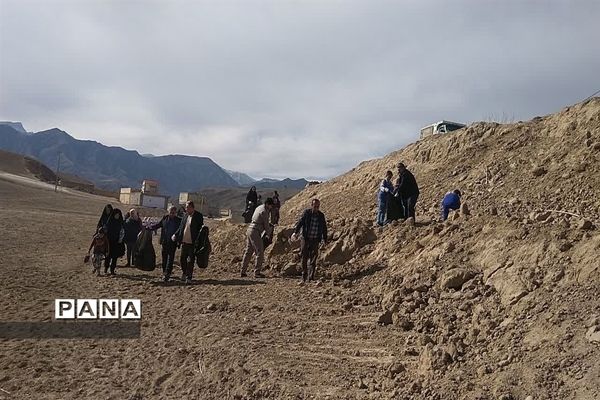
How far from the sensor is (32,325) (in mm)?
7078

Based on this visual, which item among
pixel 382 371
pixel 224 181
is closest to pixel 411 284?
pixel 382 371

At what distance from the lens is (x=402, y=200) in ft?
33.4

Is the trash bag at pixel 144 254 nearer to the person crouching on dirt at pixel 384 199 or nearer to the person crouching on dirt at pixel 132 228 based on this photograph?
the person crouching on dirt at pixel 132 228

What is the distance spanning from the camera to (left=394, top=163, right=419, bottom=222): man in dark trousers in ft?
32.8

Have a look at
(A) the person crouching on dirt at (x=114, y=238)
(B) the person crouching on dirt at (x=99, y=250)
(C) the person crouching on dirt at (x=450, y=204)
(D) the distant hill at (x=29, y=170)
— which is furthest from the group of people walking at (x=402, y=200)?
(D) the distant hill at (x=29, y=170)

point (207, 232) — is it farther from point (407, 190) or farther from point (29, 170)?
point (29, 170)

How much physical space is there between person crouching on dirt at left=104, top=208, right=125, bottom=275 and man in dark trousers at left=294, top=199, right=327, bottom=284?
385 cm

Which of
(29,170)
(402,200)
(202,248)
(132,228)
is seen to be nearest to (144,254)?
(132,228)

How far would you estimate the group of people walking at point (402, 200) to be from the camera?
10023 millimetres

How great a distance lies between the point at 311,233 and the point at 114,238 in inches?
162

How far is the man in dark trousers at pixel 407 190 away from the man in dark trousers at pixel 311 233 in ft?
6.67

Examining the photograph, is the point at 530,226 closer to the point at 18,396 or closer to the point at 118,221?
the point at 18,396

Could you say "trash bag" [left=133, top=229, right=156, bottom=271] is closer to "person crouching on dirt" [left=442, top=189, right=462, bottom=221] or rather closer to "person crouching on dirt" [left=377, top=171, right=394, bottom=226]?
"person crouching on dirt" [left=377, top=171, right=394, bottom=226]

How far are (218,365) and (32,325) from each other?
125 inches
